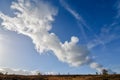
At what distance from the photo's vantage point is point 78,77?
4609 centimetres

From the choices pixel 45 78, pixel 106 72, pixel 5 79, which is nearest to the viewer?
pixel 5 79

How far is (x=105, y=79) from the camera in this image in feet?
142

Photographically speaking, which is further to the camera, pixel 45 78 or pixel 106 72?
pixel 106 72

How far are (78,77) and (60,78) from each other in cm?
404

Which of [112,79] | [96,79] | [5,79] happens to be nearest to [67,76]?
[96,79]

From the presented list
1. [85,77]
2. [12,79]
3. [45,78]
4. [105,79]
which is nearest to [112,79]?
[105,79]

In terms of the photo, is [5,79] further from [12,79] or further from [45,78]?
[45,78]

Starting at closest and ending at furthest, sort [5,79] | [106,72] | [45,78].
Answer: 1. [5,79]
2. [45,78]
3. [106,72]

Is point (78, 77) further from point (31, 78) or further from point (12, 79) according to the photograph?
point (12, 79)

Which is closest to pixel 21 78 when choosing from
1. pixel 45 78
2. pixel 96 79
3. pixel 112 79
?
pixel 45 78

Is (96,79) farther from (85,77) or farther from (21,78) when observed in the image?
(21,78)

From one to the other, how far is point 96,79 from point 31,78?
13.5 m

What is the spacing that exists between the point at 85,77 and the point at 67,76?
4.03m

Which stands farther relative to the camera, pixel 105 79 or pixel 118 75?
pixel 118 75
